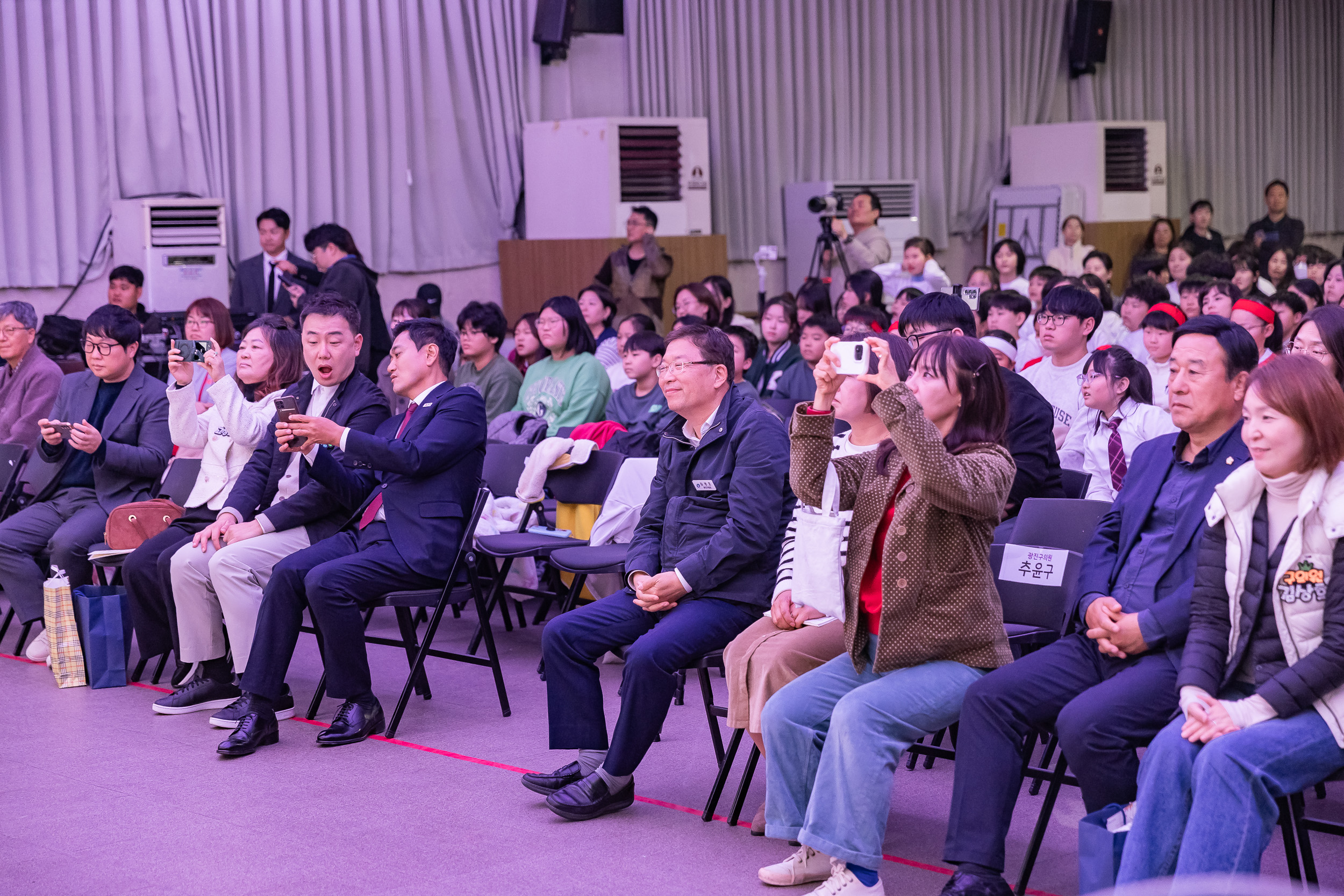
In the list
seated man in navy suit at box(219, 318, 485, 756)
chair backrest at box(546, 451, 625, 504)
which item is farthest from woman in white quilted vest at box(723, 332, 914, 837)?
chair backrest at box(546, 451, 625, 504)

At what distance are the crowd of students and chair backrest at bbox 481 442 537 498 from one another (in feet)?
1.64

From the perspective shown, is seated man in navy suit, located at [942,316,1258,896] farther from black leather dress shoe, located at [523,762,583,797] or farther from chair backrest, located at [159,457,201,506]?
chair backrest, located at [159,457,201,506]

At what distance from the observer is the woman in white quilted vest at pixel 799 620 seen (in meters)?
3.08

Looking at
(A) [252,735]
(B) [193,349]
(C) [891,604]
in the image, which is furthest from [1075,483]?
(B) [193,349]

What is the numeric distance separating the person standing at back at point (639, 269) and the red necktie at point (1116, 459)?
457cm

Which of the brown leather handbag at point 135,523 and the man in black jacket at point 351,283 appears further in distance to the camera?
the man in black jacket at point 351,283

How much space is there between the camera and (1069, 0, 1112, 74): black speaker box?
1148 centimetres

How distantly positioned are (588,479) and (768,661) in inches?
75.2

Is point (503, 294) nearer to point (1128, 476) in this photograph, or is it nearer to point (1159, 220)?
point (1159, 220)

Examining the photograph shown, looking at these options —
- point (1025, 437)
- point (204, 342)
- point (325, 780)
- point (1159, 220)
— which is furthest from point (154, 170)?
point (1159, 220)

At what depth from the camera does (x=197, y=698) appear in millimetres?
→ 4453

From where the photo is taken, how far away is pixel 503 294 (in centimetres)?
929

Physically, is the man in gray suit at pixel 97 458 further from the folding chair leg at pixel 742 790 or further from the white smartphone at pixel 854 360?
the white smartphone at pixel 854 360

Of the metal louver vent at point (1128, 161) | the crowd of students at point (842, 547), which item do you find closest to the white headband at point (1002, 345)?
the crowd of students at point (842, 547)
